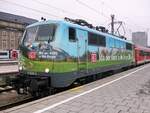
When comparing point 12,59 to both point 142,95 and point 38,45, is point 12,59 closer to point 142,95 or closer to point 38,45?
point 38,45

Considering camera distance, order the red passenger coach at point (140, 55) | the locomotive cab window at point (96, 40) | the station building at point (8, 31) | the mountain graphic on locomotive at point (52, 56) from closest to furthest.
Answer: the mountain graphic on locomotive at point (52, 56) → the locomotive cab window at point (96, 40) → the red passenger coach at point (140, 55) → the station building at point (8, 31)

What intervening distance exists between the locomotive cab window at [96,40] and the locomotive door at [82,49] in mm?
617

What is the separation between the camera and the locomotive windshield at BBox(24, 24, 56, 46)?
39.3 feet

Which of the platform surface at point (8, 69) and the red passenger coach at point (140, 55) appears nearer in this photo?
the platform surface at point (8, 69)

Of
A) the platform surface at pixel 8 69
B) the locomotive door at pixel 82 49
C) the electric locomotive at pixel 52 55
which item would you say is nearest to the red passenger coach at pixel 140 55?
the platform surface at pixel 8 69

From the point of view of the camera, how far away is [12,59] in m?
34.6

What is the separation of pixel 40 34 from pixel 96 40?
14.5 ft

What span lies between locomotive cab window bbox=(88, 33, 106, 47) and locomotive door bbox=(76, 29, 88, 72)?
2.02 feet

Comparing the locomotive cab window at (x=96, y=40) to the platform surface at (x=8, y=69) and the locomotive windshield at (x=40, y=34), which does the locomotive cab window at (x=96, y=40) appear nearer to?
the locomotive windshield at (x=40, y=34)

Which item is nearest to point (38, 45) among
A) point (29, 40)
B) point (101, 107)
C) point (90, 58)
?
point (29, 40)

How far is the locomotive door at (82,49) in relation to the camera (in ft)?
43.4

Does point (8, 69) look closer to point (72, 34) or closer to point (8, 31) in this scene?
point (72, 34)

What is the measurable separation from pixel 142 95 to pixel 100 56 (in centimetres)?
593

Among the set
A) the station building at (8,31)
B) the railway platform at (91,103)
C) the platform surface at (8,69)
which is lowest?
the railway platform at (91,103)
